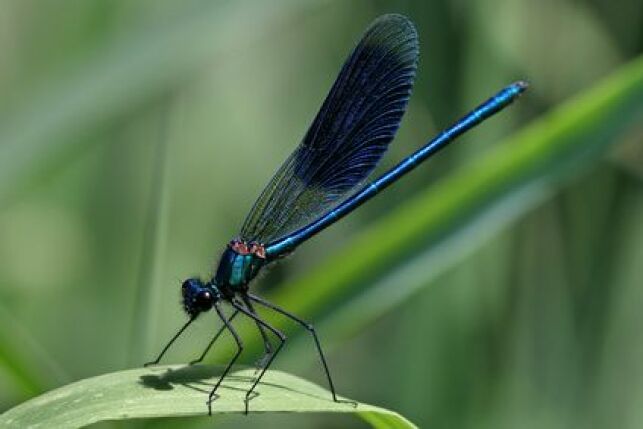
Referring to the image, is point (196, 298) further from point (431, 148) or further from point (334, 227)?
point (334, 227)

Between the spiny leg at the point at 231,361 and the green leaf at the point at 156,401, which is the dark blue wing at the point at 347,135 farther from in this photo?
the green leaf at the point at 156,401

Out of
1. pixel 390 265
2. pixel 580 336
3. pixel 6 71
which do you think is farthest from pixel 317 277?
pixel 6 71

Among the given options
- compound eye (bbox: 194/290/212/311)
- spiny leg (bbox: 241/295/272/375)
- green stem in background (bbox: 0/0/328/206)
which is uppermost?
green stem in background (bbox: 0/0/328/206)

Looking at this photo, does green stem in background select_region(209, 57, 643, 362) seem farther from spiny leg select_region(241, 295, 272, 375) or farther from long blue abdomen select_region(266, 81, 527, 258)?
long blue abdomen select_region(266, 81, 527, 258)

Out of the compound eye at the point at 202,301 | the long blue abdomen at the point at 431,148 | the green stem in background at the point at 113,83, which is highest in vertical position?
the green stem in background at the point at 113,83

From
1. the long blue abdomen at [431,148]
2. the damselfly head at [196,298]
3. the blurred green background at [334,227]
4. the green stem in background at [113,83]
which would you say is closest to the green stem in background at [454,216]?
the blurred green background at [334,227]

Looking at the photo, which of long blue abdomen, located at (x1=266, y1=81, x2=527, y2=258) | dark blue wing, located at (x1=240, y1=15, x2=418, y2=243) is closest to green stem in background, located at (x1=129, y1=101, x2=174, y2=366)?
dark blue wing, located at (x1=240, y1=15, x2=418, y2=243)

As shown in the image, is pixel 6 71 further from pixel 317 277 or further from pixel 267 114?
pixel 317 277
